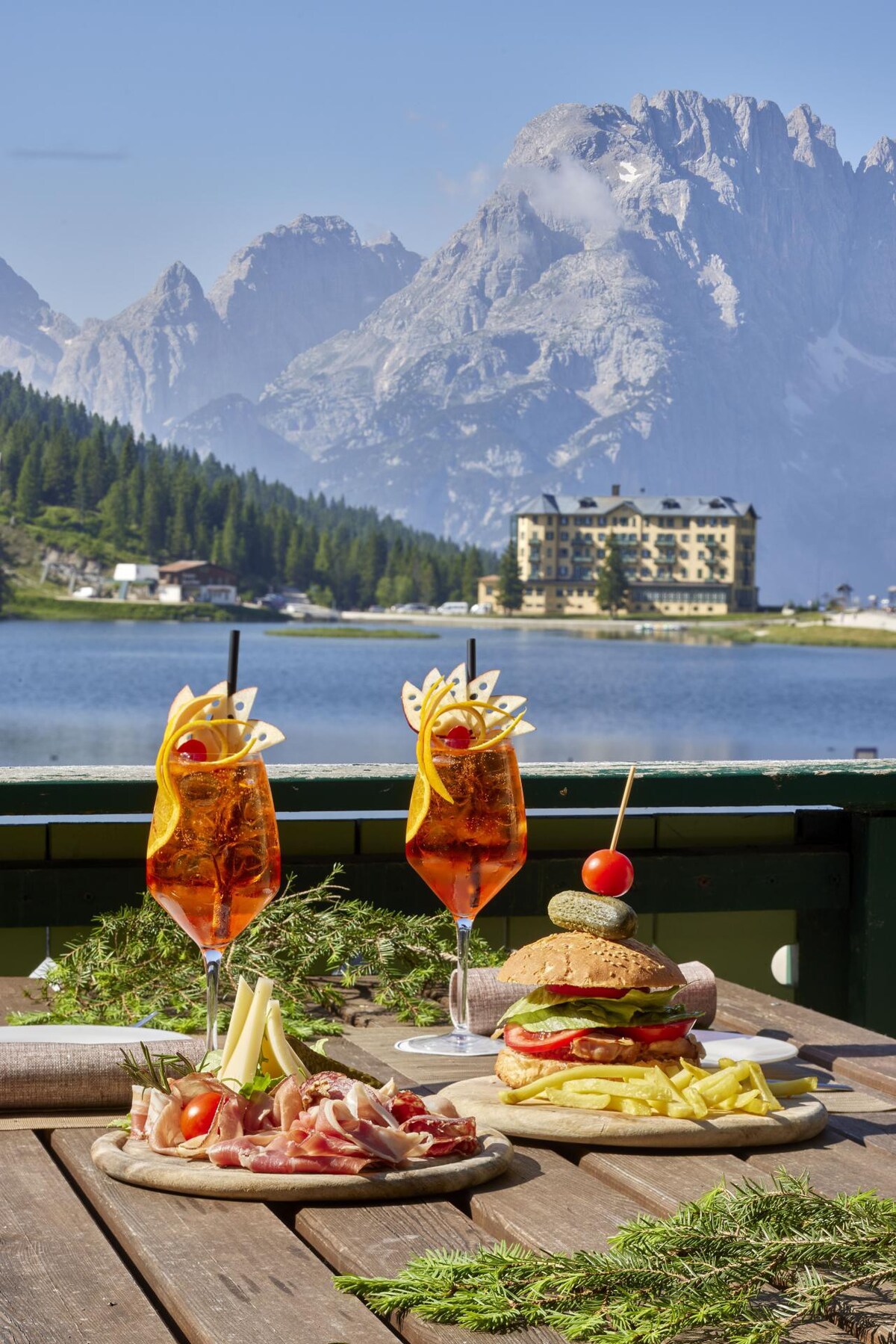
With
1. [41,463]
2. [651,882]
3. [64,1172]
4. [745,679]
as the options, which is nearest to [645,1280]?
[64,1172]

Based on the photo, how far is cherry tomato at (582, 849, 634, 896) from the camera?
6.13 feet

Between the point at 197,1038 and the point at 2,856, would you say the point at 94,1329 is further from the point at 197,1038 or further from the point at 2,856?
the point at 2,856

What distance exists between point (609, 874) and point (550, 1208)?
0.56 meters

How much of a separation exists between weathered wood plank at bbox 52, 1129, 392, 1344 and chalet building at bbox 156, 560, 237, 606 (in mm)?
153043

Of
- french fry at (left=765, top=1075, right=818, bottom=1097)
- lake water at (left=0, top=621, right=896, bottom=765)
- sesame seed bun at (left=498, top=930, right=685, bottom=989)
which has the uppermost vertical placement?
sesame seed bun at (left=498, top=930, right=685, bottom=989)

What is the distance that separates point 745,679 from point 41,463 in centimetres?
7653

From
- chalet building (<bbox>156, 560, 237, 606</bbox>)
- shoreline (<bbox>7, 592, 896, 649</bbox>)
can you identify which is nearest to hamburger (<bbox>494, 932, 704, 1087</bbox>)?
shoreline (<bbox>7, 592, 896, 649</bbox>)

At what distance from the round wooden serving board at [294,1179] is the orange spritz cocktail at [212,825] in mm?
318

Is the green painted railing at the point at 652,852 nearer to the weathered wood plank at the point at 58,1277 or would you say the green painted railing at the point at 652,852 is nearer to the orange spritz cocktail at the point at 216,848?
the orange spritz cocktail at the point at 216,848

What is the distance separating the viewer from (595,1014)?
67.0 inches

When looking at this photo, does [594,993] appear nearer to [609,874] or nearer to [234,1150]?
[609,874]

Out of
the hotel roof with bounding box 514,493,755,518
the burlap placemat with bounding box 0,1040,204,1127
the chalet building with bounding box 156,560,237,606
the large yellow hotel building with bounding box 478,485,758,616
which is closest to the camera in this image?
the burlap placemat with bounding box 0,1040,204,1127

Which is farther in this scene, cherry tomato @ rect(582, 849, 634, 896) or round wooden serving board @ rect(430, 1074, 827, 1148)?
cherry tomato @ rect(582, 849, 634, 896)

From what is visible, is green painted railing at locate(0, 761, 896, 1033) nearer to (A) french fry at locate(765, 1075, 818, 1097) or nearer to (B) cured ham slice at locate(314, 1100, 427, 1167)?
(A) french fry at locate(765, 1075, 818, 1097)
